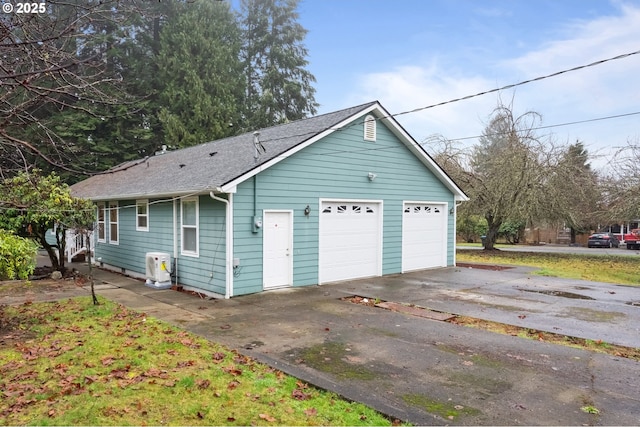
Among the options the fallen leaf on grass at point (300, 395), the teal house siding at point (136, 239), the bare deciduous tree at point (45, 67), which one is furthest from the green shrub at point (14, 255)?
the fallen leaf on grass at point (300, 395)

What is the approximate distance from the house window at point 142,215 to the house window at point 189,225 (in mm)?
2108

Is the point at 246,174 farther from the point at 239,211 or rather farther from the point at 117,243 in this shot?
the point at 117,243

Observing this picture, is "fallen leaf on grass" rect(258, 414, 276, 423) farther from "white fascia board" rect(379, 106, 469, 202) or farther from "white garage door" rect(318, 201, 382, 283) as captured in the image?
"white fascia board" rect(379, 106, 469, 202)

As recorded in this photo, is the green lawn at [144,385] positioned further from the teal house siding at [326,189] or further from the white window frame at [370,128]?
the white window frame at [370,128]

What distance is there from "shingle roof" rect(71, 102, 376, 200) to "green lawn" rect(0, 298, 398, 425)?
12.4 ft

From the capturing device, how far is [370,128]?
484 inches

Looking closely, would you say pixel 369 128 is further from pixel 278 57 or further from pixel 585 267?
pixel 278 57

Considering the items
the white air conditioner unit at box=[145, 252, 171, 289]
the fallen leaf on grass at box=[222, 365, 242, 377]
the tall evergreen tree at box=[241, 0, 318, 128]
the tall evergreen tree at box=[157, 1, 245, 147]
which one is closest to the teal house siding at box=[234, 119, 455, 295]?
the white air conditioner unit at box=[145, 252, 171, 289]

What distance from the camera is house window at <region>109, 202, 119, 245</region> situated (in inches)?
558

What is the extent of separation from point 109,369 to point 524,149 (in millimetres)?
21463

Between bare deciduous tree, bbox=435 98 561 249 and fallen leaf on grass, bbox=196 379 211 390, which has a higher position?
bare deciduous tree, bbox=435 98 561 249

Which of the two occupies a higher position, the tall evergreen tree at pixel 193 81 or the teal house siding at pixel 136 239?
the tall evergreen tree at pixel 193 81

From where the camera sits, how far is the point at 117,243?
13961 millimetres

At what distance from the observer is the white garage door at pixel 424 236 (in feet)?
44.8
